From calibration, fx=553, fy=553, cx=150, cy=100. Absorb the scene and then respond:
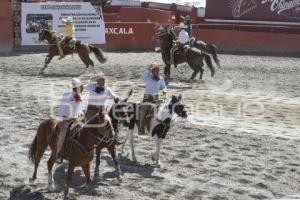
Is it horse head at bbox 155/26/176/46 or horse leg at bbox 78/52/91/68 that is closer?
horse head at bbox 155/26/176/46

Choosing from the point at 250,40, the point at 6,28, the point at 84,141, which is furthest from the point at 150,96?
the point at 250,40

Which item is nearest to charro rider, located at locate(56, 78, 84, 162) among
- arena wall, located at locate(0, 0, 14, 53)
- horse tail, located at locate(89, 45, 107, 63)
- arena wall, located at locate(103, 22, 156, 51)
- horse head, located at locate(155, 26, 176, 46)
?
horse head, located at locate(155, 26, 176, 46)

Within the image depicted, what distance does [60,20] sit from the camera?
27891 mm

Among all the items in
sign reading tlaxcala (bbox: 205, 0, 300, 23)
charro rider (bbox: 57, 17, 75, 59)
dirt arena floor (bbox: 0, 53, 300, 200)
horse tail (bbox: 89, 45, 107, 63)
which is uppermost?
sign reading tlaxcala (bbox: 205, 0, 300, 23)

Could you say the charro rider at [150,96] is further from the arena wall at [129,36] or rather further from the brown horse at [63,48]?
the arena wall at [129,36]

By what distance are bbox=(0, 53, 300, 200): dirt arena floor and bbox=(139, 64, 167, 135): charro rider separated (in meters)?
0.78

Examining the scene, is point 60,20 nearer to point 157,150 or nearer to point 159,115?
point 159,115

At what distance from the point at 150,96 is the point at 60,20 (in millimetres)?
18907

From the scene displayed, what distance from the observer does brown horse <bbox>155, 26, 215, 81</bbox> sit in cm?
1931

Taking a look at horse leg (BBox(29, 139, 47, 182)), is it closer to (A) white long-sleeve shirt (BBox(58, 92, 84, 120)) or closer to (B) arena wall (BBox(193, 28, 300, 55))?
(A) white long-sleeve shirt (BBox(58, 92, 84, 120))

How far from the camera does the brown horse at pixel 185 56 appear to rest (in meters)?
19.3

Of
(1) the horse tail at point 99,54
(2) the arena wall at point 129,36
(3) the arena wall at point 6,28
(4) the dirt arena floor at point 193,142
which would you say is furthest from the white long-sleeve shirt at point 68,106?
(2) the arena wall at point 129,36

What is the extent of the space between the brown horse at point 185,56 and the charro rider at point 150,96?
920cm

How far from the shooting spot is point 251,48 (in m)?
29.8
